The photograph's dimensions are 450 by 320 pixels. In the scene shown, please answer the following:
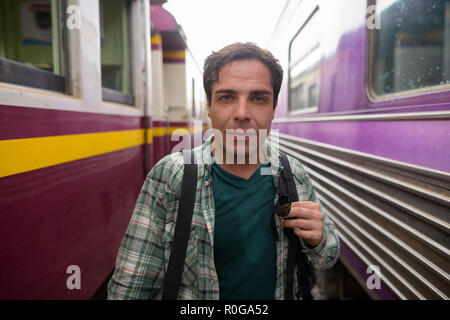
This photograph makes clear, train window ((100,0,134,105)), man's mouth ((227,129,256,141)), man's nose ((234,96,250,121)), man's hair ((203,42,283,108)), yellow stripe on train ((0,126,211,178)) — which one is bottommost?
yellow stripe on train ((0,126,211,178))

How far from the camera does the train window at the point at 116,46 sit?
272 cm

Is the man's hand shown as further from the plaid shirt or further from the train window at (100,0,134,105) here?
the train window at (100,0,134,105)

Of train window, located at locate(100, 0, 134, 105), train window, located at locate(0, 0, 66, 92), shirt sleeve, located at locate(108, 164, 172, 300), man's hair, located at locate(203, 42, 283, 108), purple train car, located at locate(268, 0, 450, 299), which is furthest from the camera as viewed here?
train window, located at locate(100, 0, 134, 105)

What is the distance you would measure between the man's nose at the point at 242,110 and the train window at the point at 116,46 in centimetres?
182

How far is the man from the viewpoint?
106 centimetres

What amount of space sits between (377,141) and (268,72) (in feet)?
2.96

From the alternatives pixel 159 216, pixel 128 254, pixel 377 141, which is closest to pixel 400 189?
pixel 377 141

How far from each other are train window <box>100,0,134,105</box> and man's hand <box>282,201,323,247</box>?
2.06 metres

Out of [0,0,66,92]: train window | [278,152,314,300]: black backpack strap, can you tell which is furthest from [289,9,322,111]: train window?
[0,0,66,92]: train window

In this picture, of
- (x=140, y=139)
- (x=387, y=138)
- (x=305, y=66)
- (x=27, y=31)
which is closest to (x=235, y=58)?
(x=387, y=138)

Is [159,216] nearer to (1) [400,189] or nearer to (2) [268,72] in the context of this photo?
(2) [268,72]

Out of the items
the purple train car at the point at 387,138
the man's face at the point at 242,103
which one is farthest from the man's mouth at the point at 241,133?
the purple train car at the point at 387,138

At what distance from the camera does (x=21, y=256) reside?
4.08ft

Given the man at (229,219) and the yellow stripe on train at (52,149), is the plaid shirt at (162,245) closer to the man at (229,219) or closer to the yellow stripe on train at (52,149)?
the man at (229,219)
